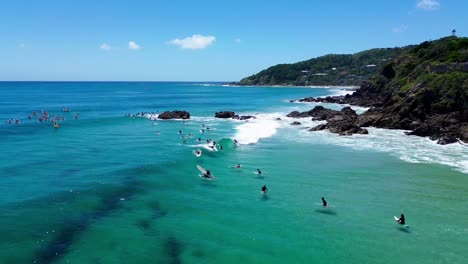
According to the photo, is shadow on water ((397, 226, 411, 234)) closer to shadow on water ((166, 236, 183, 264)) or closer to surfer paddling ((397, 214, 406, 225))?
surfer paddling ((397, 214, 406, 225))

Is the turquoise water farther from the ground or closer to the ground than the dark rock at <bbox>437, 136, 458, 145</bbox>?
closer to the ground

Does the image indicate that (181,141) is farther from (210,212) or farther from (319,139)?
(210,212)

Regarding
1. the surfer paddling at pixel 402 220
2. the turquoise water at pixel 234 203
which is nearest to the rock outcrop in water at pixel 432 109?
the turquoise water at pixel 234 203

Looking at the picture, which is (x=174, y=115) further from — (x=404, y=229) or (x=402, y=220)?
(x=404, y=229)

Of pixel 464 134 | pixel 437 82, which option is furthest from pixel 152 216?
pixel 437 82

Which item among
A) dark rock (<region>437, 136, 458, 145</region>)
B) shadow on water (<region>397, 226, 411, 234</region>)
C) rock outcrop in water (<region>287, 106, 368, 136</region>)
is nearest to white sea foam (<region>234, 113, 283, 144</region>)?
rock outcrop in water (<region>287, 106, 368, 136</region>)

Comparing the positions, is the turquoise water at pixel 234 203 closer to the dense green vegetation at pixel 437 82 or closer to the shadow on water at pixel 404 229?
the shadow on water at pixel 404 229
